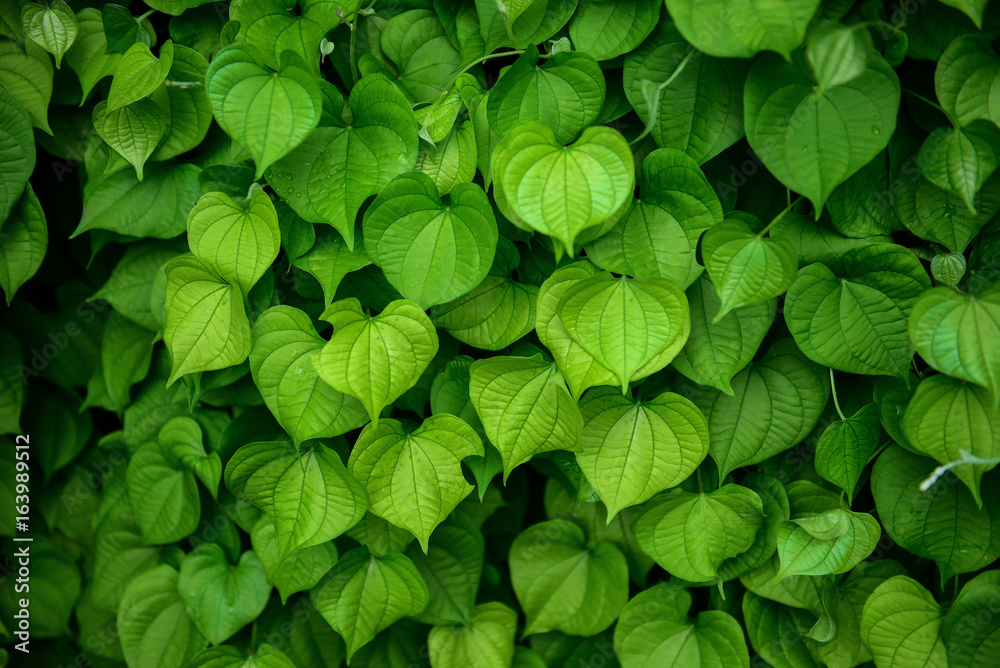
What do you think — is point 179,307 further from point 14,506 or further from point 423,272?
point 14,506

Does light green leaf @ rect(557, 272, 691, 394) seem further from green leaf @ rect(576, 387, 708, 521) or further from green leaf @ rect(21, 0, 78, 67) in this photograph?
green leaf @ rect(21, 0, 78, 67)

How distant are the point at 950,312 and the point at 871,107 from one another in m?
0.25

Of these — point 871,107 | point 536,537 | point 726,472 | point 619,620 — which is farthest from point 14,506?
point 871,107

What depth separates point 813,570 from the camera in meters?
0.85

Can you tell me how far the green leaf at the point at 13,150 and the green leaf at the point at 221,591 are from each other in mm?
615

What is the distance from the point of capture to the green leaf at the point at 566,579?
1.03 meters

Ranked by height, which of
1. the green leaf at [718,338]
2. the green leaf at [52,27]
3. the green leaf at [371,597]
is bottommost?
the green leaf at [371,597]

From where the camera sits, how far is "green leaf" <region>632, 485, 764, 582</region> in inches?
36.0

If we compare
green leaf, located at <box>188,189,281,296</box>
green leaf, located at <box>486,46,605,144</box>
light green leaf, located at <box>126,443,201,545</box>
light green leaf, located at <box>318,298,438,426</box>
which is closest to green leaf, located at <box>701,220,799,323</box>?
green leaf, located at <box>486,46,605,144</box>

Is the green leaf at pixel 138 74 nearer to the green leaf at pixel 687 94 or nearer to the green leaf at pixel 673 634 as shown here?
the green leaf at pixel 687 94

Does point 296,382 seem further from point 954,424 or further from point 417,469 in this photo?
point 954,424

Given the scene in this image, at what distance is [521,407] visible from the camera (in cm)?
86

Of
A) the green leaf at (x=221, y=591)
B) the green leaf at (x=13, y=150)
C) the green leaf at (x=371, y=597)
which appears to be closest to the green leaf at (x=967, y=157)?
the green leaf at (x=371, y=597)

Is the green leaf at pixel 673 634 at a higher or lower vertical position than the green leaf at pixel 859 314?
lower
